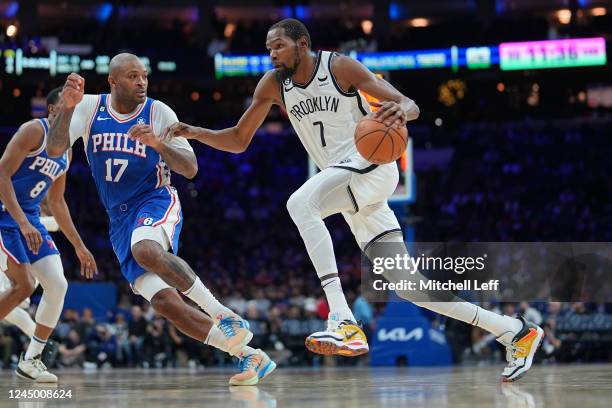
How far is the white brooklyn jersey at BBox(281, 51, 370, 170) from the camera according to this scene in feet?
18.7

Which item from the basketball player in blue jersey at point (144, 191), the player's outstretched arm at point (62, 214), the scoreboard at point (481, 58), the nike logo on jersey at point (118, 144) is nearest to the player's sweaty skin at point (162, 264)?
the basketball player in blue jersey at point (144, 191)

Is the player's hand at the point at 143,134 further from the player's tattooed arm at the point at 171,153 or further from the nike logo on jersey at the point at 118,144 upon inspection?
the nike logo on jersey at the point at 118,144

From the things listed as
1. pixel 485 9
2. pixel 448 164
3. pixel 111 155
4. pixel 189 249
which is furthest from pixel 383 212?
pixel 485 9

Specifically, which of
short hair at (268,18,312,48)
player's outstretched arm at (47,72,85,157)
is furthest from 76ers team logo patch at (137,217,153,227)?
short hair at (268,18,312,48)

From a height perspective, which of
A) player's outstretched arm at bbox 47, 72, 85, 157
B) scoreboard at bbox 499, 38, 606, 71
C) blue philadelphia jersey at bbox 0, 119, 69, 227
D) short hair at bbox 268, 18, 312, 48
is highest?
scoreboard at bbox 499, 38, 606, 71

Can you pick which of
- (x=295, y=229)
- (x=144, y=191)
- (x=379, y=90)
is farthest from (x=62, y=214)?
(x=295, y=229)

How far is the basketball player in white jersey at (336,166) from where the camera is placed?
17.9 feet

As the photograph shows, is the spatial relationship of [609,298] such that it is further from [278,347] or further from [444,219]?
[444,219]

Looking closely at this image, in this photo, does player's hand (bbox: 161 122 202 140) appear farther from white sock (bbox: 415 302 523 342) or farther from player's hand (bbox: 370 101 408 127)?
white sock (bbox: 415 302 523 342)

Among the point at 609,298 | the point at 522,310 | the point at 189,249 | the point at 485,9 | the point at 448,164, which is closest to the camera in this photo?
the point at 522,310

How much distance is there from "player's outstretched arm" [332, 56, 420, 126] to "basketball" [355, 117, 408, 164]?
5cm

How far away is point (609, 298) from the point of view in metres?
14.6

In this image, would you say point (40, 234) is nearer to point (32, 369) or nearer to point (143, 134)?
A: point (32, 369)

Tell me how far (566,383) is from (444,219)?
19.8m
